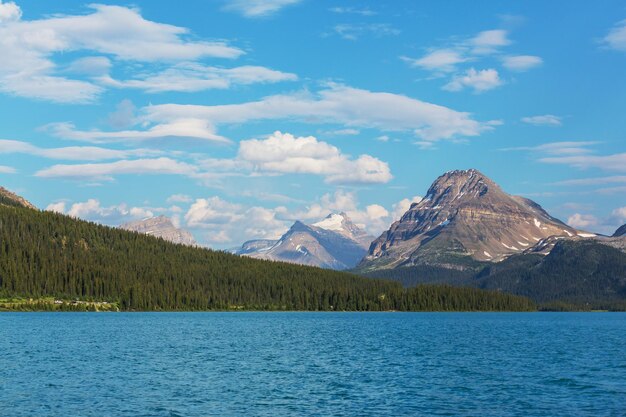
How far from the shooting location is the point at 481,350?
135500 mm

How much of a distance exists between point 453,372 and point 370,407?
104ft

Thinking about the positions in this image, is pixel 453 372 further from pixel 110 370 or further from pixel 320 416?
pixel 110 370

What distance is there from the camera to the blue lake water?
7012 centimetres

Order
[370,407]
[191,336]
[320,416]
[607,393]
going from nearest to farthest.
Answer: [320,416]
[370,407]
[607,393]
[191,336]

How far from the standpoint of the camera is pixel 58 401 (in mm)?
71625

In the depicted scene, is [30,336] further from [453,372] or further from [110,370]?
[453,372]

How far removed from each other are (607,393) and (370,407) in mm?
27908

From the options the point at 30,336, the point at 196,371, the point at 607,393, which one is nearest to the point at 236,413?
the point at 196,371

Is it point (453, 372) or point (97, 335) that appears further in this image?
point (97, 335)

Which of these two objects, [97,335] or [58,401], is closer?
[58,401]

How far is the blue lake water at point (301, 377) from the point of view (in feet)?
230

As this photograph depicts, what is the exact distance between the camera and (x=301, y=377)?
92.2 m

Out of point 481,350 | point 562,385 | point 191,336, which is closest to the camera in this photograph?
point 562,385

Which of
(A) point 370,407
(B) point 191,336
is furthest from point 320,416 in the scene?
(B) point 191,336
